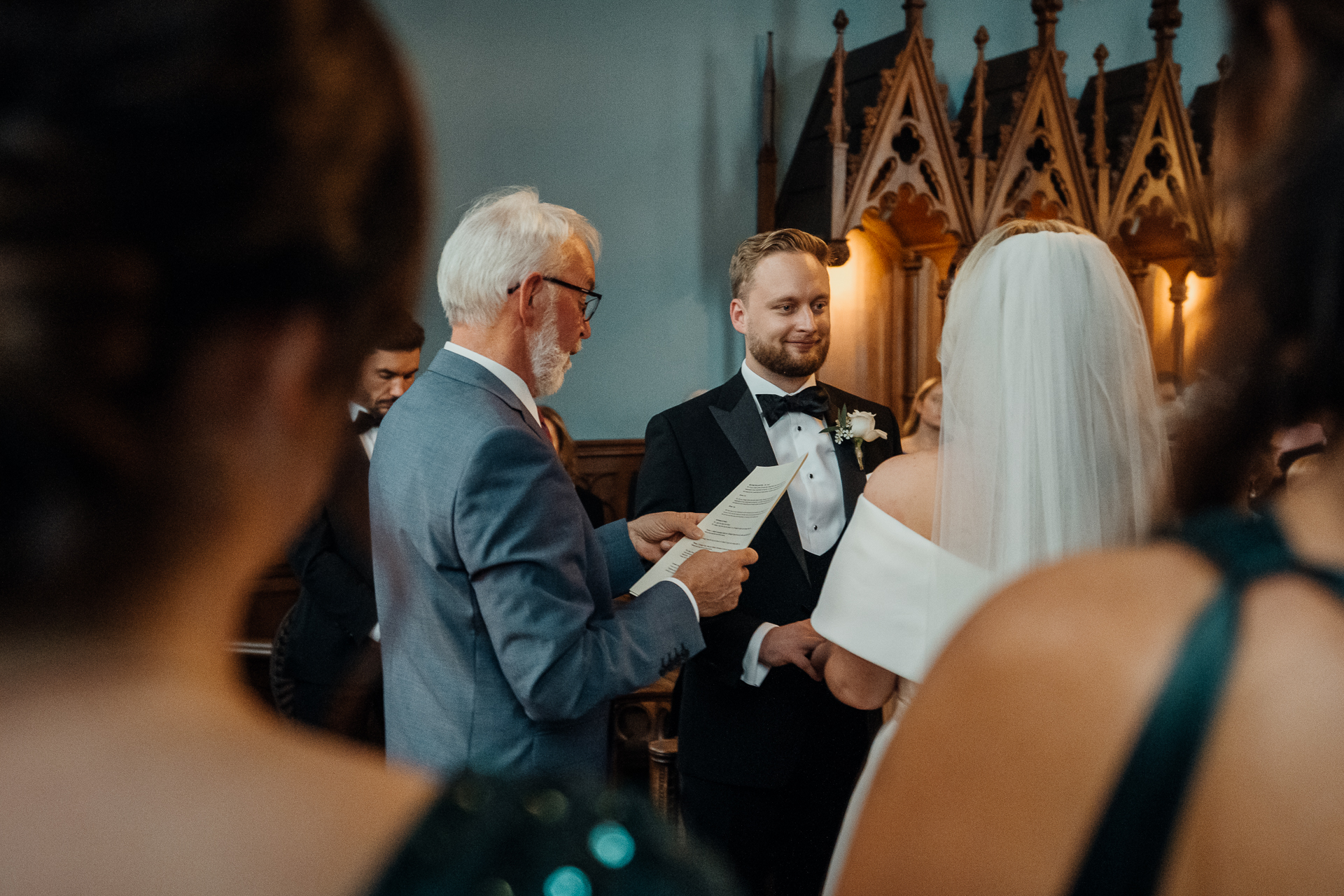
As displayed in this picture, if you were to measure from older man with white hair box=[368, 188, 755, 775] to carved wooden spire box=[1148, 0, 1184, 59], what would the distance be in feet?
15.2

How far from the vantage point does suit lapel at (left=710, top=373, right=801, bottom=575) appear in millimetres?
2820

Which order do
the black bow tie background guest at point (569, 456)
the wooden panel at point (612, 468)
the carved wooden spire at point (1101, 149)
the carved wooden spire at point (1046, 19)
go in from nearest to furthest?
the black bow tie background guest at point (569, 456), the carved wooden spire at point (1046, 19), the wooden panel at point (612, 468), the carved wooden spire at point (1101, 149)

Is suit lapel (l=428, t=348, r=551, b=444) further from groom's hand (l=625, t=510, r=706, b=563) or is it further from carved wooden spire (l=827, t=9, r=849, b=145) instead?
carved wooden spire (l=827, t=9, r=849, b=145)

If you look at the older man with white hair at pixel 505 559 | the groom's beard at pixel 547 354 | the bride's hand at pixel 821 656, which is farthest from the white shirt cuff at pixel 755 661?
the groom's beard at pixel 547 354

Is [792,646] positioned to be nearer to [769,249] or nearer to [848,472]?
[848,472]

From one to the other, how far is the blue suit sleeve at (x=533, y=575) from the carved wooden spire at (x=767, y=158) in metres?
3.91

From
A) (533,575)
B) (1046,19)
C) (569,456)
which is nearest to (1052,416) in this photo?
(533,575)

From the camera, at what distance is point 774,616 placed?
8.75 ft

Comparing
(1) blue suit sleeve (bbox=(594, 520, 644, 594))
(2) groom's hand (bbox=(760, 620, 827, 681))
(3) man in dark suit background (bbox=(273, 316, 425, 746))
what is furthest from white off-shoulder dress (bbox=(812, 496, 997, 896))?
(3) man in dark suit background (bbox=(273, 316, 425, 746))

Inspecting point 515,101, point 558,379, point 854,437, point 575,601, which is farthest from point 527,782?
point 515,101

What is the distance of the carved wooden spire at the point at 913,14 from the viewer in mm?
4664

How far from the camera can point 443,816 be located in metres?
0.47

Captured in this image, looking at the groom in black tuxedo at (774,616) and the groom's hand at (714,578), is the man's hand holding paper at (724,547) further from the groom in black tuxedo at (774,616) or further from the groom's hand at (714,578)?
the groom in black tuxedo at (774,616)

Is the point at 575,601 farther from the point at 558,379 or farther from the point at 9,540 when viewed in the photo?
the point at 9,540
